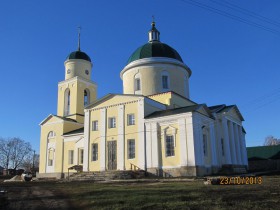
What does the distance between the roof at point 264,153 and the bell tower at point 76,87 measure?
26.2 m

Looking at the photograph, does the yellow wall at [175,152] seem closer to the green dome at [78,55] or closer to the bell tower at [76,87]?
the bell tower at [76,87]

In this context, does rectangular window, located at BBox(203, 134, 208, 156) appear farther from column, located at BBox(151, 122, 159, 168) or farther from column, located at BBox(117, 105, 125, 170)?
column, located at BBox(117, 105, 125, 170)

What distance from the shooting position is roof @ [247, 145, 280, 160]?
45.9m

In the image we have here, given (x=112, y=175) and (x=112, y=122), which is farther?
(x=112, y=122)

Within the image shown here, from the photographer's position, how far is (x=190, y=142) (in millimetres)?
26719

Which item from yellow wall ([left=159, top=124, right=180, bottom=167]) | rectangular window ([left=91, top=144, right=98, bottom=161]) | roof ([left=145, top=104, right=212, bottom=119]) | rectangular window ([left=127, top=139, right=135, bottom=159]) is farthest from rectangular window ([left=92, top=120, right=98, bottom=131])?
yellow wall ([left=159, top=124, right=180, bottom=167])

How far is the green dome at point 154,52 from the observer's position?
3634 cm

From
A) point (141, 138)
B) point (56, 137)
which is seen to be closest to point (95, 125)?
point (141, 138)

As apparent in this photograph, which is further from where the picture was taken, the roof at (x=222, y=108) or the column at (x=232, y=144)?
the roof at (x=222, y=108)

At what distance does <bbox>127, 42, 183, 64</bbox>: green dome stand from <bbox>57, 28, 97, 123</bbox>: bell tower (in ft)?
25.6

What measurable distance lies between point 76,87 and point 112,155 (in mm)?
13614

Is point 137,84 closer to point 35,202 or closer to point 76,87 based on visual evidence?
point 76,87

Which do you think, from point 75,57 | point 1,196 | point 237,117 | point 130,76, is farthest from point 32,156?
point 1,196

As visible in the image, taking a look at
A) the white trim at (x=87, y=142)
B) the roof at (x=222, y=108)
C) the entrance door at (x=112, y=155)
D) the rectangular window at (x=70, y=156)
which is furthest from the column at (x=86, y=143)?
the roof at (x=222, y=108)
